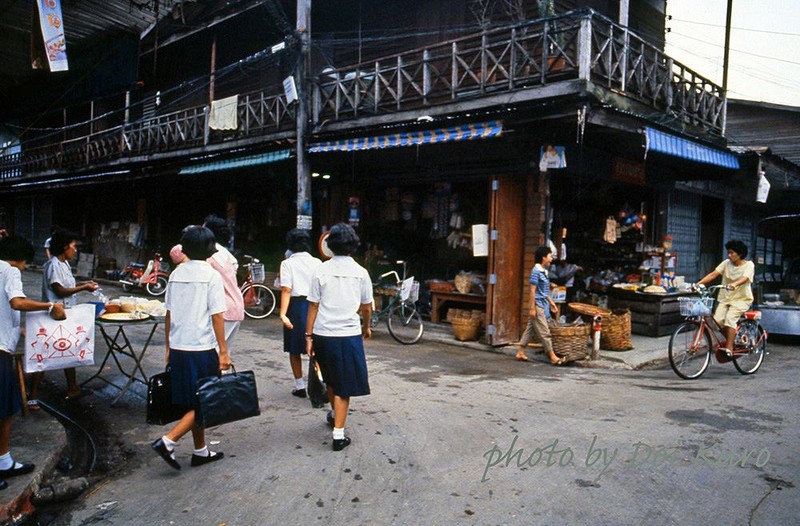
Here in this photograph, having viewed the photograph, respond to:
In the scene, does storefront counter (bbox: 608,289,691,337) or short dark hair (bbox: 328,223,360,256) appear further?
storefront counter (bbox: 608,289,691,337)

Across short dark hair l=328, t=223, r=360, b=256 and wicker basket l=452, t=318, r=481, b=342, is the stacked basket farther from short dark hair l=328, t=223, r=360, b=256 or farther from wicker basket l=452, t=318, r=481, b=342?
short dark hair l=328, t=223, r=360, b=256

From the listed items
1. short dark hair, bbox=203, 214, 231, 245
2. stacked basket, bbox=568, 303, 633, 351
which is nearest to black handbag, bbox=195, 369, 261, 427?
short dark hair, bbox=203, 214, 231, 245

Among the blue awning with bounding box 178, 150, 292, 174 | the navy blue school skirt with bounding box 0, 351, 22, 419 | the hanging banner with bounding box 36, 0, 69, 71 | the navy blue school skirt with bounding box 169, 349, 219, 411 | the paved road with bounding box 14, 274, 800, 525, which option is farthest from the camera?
the blue awning with bounding box 178, 150, 292, 174

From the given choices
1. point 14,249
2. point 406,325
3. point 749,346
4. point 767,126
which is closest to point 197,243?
point 14,249

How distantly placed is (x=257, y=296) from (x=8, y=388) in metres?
9.62

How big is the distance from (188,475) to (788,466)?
4797mm

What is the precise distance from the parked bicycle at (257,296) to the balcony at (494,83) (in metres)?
3.24

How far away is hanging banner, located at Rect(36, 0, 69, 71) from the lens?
828cm

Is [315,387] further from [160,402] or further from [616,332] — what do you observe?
[616,332]

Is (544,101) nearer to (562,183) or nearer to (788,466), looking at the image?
Result: (562,183)

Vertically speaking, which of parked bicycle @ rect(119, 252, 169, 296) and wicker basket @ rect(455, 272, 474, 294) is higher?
wicker basket @ rect(455, 272, 474, 294)

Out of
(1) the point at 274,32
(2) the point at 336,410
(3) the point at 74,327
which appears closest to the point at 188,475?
(2) the point at 336,410

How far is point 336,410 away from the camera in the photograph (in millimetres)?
4668

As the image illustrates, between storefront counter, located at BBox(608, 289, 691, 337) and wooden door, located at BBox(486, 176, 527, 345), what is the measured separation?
2.84 metres
